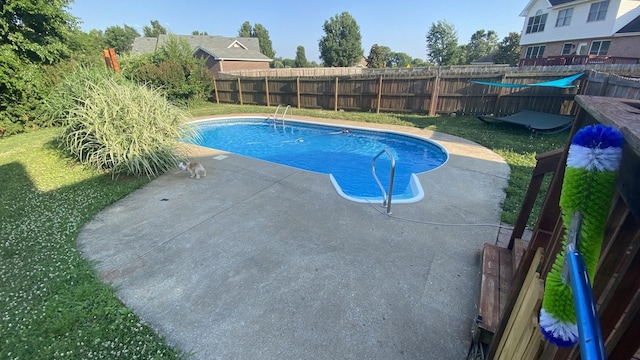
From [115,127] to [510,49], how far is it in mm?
46406

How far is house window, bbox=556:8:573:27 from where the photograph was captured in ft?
65.8

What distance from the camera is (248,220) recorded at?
153 inches

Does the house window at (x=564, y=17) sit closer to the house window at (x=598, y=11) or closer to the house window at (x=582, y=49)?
the house window at (x=598, y=11)

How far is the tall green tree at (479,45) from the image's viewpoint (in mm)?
51344

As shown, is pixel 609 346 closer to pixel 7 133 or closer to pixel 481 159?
pixel 481 159

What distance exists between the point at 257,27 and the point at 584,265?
72104 millimetres

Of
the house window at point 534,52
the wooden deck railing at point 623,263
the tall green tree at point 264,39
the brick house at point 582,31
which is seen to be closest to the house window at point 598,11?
the brick house at point 582,31

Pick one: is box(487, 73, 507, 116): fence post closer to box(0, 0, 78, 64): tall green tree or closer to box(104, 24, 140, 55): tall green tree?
box(0, 0, 78, 64): tall green tree

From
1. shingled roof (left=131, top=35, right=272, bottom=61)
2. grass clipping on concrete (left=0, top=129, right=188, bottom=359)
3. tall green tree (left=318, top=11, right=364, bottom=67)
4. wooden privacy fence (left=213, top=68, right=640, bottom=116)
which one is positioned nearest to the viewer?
grass clipping on concrete (left=0, top=129, right=188, bottom=359)

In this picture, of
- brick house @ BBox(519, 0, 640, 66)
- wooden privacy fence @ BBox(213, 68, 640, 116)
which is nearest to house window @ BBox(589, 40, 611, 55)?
brick house @ BBox(519, 0, 640, 66)

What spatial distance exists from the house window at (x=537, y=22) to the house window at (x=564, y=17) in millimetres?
1331

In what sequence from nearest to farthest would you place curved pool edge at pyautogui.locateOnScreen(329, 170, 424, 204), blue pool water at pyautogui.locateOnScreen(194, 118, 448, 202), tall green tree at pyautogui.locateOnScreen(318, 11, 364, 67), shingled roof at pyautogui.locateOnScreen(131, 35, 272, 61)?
curved pool edge at pyautogui.locateOnScreen(329, 170, 424, 204) < blue pool water at pyautogui.locateOnScreen(194, 118, 448, 202) < shingled roof at pyautogui.locateOnScreen(131, 35, 272, 61) < tall green tree at pyautogui.locateOnScreen(318, 11, 364, 67)

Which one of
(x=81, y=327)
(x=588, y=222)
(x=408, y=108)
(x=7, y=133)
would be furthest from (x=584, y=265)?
(x=7, y=133)

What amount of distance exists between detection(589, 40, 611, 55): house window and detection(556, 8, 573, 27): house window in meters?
2.60
